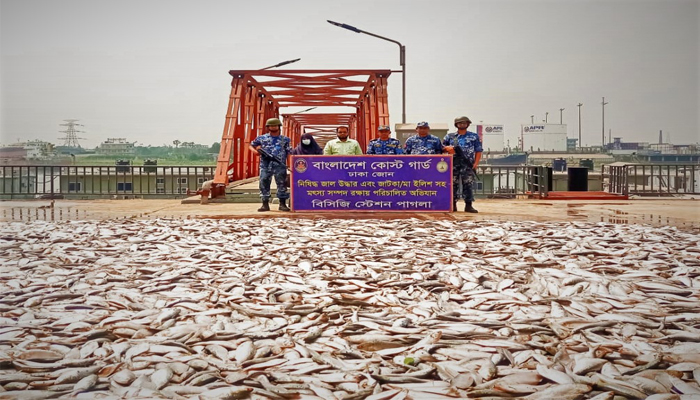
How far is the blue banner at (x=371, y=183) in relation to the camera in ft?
38.5

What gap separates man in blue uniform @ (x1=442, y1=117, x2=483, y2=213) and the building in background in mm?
75386

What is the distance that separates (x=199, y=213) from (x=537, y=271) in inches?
321

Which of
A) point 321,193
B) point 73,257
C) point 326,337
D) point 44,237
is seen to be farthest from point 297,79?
point 326,337

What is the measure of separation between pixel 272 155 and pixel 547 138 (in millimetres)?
81270

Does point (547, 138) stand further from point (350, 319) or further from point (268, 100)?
point (350, 319)

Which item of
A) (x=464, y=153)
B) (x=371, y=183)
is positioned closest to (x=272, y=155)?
(x=371, y=183)

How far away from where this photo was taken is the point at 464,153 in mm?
11602

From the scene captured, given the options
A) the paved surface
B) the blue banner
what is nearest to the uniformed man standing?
the blue banner

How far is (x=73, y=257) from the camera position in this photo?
6.19m

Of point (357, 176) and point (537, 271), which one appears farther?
point (357, 176)

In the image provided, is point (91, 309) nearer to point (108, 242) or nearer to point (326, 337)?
point (326, 337)

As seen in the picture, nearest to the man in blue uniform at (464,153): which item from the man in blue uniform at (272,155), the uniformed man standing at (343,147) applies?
the uniformed man standing at (343,147)

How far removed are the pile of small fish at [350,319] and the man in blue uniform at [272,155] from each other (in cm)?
483

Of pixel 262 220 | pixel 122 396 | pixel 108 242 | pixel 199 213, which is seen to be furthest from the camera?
pixel 199 213
